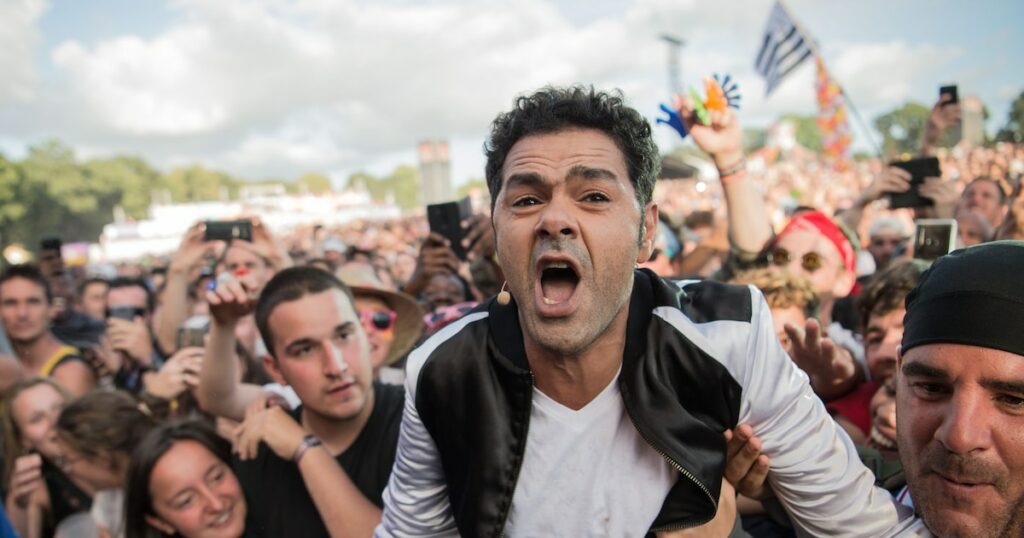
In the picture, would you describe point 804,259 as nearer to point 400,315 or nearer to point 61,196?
point 400,315

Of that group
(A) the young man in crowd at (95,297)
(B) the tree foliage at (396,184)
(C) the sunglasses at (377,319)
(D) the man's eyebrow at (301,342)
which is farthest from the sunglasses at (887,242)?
(B) the tree foliage at (396,184)

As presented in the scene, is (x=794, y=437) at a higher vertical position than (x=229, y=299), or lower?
lower

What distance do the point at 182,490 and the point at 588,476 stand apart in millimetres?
1773

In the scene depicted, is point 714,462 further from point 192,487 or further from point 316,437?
point 192,487

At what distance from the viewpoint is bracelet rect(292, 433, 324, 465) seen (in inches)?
94.6

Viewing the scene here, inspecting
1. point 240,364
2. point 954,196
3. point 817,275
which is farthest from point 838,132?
point 240,364

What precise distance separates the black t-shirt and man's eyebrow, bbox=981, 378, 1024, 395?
1.92 meters

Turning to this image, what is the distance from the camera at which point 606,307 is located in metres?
1.72

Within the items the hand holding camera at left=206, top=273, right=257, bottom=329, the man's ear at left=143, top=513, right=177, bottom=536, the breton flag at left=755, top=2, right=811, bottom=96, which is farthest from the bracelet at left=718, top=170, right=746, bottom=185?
the breton flag at left=755, top=2, right=811, bottom=96

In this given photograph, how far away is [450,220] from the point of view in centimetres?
439

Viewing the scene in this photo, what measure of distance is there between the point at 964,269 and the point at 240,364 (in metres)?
3.61

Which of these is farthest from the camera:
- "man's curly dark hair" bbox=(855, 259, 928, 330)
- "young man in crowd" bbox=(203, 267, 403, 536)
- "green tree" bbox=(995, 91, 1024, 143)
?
"green tree" bbox=(995, 91, 1024, 143)

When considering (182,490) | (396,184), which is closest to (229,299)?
(182,490)

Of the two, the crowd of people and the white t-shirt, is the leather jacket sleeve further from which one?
the white t-shirt
